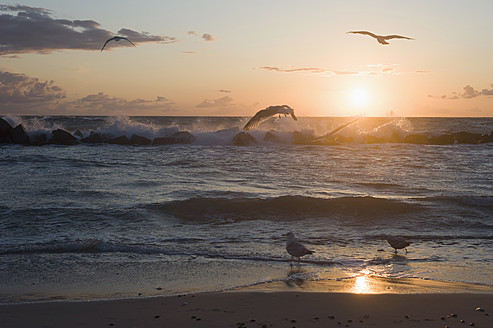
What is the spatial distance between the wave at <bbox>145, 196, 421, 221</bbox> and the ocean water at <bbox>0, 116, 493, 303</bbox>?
45 mm

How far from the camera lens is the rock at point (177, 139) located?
108 feet

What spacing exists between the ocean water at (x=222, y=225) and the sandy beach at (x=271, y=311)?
0.49 metres

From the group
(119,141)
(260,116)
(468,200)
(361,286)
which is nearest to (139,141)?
(119,141)

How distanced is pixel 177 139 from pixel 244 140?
4630 millimetres

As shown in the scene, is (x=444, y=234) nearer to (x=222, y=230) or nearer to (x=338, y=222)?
(x=338, y=222)

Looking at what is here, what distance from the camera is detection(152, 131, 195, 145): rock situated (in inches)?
1294

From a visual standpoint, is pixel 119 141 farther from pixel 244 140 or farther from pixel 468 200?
pixel 468 200

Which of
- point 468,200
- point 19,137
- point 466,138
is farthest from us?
point 466,138

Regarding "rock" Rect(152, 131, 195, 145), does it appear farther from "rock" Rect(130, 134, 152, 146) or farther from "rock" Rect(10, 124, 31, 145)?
"rock" Rect(10, 124, 31, 145)

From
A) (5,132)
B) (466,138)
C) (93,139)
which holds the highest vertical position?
(5,132)

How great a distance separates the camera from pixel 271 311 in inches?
201

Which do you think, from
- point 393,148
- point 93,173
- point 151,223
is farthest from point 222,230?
point 393,148

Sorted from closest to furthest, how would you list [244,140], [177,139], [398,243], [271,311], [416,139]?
[271,311] → [398,243] → [244,140] → [177,139] → [416,139]

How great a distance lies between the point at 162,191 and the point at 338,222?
531 centimetres
